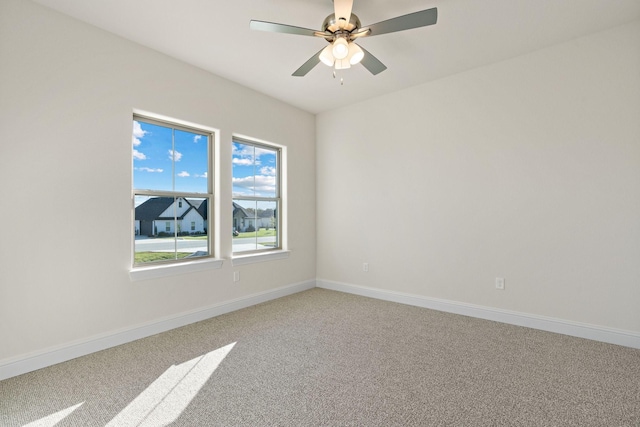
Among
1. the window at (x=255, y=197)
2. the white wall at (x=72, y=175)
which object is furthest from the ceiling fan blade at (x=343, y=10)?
the window at (x=255, y=197)

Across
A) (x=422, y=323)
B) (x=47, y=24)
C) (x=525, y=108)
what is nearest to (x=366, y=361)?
(x=422, y=323)

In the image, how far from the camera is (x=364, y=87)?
3.90 metres

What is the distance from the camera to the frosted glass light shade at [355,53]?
7.79 ft

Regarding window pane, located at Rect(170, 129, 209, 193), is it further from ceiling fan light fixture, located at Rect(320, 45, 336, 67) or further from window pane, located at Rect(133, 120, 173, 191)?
ceiling fan light fixture, located at Rect(320, 45, 336, 67)

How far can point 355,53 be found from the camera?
2.42 metres

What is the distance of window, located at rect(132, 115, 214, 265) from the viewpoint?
10.1ft

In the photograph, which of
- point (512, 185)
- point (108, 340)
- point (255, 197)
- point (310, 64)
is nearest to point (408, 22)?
point (310, 64)

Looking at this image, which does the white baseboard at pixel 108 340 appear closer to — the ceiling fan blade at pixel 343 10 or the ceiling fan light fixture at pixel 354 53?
the ceiling fan light fixture at pixel 354 53

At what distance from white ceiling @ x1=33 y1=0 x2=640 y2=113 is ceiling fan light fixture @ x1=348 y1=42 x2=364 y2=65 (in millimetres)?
334

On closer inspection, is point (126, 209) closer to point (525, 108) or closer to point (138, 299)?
point (138, 299)

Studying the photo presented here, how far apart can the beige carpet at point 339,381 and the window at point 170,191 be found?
89cm

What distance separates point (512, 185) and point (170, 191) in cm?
366

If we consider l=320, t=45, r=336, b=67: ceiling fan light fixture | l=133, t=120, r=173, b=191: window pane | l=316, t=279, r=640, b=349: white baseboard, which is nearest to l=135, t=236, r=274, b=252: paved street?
l=133, t=120, r=173, b=191: window pane

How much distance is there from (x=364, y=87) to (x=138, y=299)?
3.50 meters
